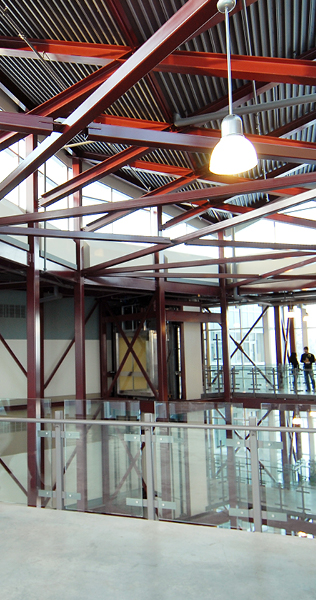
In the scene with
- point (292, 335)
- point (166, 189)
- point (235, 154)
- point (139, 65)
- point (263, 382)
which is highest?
point (166, 189)

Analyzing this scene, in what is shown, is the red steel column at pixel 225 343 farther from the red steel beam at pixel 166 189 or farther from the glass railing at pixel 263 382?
the red steel beam at pixel 166 189

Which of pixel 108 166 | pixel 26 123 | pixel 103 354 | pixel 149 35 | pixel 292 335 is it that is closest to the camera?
pixel 26 123

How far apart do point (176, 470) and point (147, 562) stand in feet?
5.76

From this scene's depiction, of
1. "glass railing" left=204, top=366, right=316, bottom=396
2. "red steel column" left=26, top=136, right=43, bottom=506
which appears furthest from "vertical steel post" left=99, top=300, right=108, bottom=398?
"red steel column" left=26, top=136, right=43, bottom=506

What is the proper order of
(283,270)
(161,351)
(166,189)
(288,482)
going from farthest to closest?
(161,351) < (283,270) < (166,189) < (288,482)

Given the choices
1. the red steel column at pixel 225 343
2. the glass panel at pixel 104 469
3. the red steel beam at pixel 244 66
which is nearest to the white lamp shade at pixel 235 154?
the red steel beam at pixel 244 66

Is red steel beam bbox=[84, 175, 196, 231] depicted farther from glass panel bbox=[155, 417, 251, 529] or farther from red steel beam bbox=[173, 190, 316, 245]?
glass panel bbox=[155, 417, 251, 529]

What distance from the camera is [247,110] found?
8383 millimetres

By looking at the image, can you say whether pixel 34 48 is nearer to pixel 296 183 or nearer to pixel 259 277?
pixel 296 183

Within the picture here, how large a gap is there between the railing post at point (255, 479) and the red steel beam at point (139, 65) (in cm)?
340

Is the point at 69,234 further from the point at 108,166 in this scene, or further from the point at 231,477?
the point at 231,477

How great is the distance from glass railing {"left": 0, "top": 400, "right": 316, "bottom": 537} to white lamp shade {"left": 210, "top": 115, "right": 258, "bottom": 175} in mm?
2325

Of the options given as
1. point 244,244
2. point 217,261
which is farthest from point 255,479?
point 217,261

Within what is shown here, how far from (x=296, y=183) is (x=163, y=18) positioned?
10.7 feet
